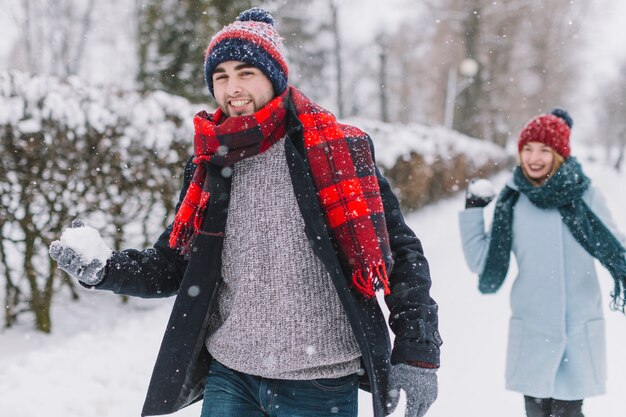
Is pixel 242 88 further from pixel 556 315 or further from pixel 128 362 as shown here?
pixel 128 362

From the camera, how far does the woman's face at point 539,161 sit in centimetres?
306

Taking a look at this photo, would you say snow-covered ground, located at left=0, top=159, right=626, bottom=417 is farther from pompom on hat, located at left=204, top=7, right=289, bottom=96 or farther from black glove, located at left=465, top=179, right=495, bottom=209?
pompom on hat, located at left=204, top=7, right=289, bottom=96

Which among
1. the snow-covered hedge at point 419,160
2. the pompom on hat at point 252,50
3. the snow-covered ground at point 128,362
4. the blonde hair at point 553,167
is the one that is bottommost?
the snow-covered ground at point 128,362

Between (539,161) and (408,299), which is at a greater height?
(539,161)

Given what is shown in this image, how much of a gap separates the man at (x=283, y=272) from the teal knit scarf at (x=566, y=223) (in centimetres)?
146

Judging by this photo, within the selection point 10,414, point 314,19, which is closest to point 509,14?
point 314,19

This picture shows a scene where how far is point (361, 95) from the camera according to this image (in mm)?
48875

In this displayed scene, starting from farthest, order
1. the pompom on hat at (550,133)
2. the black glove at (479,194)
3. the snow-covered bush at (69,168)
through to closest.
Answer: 1. the snow-covered bush at (69,168)
2. the black glove at (479,194)
3. the pompom on hat at (550,133)

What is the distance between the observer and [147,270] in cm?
185

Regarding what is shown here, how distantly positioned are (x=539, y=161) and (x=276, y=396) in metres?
2.12

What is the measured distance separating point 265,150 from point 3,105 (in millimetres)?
3080

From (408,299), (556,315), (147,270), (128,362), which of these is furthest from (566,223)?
(128,362)

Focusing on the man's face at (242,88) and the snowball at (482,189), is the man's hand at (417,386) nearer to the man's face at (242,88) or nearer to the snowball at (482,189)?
the man's face at (242,88)

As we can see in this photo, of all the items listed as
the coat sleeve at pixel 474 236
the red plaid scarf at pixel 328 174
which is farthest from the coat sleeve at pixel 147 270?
the coat sleeve at pixel 474 236
